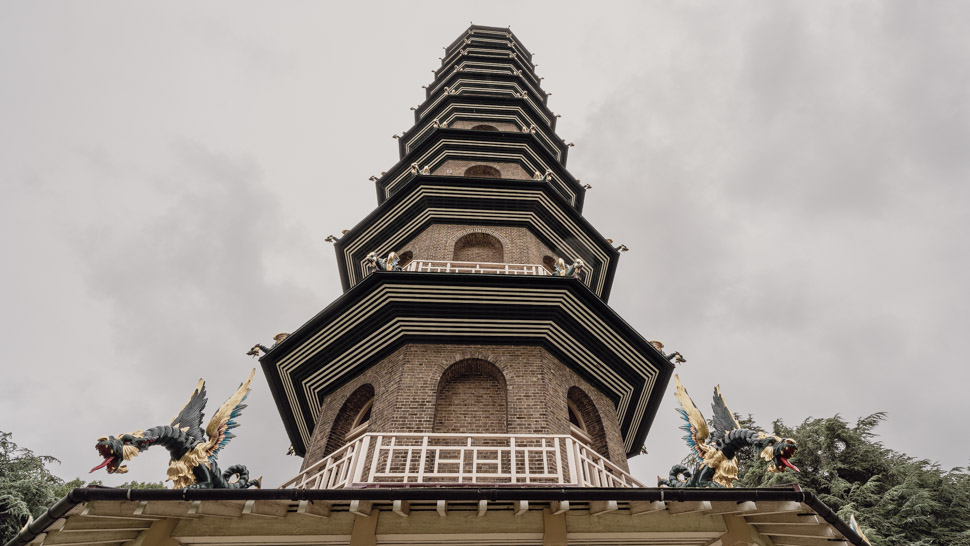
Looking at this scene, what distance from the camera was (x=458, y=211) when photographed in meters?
16.6

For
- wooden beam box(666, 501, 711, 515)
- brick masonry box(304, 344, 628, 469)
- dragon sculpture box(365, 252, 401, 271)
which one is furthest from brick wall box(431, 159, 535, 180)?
wooden beam box(666, 501, 711, 515)

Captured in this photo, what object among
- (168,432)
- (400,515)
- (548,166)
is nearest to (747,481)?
(548,166)

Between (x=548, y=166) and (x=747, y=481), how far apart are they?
14.4m

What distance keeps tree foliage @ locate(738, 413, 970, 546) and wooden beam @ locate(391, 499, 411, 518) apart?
1609 cm

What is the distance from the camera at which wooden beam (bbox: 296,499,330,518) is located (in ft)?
21.1

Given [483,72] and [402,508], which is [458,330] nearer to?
[402,508]

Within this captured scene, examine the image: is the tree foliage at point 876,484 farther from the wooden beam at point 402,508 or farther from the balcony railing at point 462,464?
the wooden beam at point 402,508

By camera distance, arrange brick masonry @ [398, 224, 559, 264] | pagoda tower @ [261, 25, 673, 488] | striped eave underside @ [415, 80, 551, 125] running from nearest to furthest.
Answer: pagoda tower @ [261, 25, 673, 488] < brick masonry @ [398, 224, 559, 264] < striped eave underside @ [415, 80, 551, 125]

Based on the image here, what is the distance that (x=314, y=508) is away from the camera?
261 inches

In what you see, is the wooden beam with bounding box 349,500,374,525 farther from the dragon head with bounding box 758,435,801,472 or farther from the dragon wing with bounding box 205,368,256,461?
the dragon head with bounding box 758,435,801,472

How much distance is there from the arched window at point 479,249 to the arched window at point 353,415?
4.76 metres

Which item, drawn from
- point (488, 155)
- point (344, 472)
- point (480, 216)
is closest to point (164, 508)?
point (344, 472)

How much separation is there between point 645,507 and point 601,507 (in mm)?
527

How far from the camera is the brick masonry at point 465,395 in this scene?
34.8 ft
